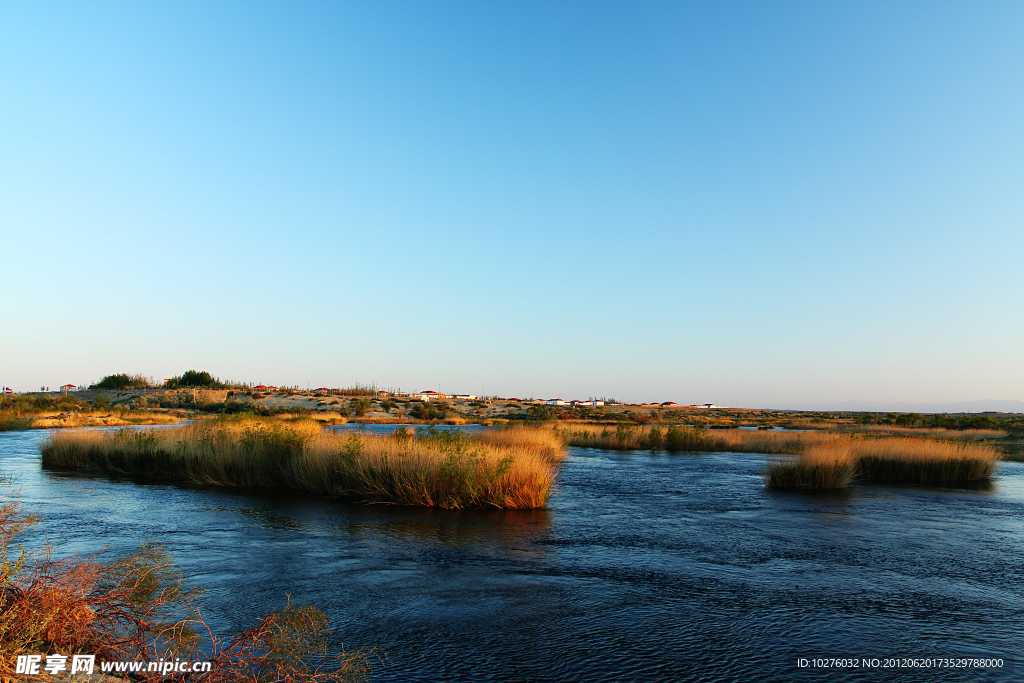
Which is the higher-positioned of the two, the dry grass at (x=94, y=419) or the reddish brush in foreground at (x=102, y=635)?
the reddish brush in foreground at (x=102, y=635)

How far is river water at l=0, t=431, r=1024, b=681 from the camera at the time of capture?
26.5ft

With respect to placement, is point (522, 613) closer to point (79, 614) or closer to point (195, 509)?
point (79, 614)

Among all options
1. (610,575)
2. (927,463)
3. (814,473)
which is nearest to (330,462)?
(610,575)

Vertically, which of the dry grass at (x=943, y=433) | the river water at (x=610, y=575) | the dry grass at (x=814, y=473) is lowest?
the river water at (x=610, y=575)

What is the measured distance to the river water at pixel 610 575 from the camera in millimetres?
8062

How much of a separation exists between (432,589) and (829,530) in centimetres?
1088

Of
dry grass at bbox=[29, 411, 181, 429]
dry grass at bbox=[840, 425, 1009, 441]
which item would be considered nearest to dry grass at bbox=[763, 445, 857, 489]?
dry grass at bbox=[840, 425, 1009, 441]

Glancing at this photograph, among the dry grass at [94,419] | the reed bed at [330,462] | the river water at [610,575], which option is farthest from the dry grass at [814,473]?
the dry grass at [94,419]

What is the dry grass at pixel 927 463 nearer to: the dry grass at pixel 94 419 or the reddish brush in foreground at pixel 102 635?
the reddish brush in foreground at pixel 102 635

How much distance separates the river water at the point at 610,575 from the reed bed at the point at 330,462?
1030 millimetres

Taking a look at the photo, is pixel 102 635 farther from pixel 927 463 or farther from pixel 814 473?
pixel 927 463

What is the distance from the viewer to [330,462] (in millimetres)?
21125

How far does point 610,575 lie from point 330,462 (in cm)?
1247

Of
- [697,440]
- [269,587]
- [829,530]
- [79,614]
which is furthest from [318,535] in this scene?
[697,440]
